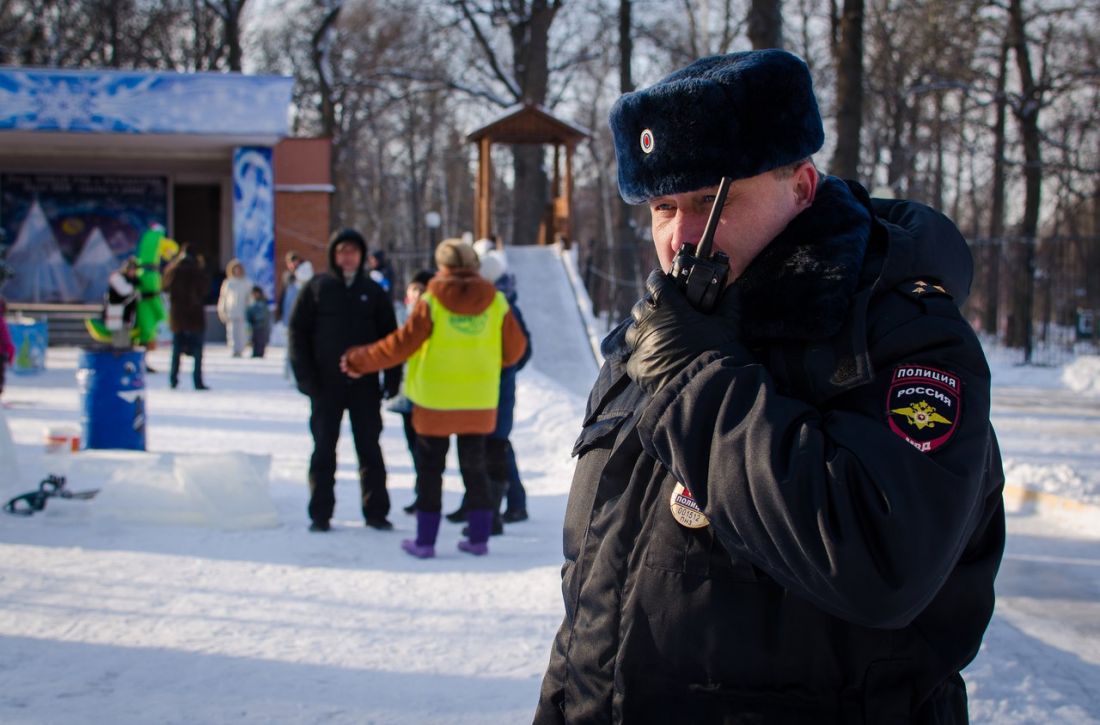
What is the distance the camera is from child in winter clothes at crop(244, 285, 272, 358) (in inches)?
725

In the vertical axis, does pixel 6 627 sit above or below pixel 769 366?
below

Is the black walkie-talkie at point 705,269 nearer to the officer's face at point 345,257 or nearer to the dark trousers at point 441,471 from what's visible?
the dark trousers at point 441,471

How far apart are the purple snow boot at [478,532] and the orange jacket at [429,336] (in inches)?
18.9

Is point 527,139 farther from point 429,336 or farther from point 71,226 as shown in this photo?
point 429,336

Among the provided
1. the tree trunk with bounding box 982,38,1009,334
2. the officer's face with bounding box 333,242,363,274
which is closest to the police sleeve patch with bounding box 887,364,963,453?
the officer's face with bounding box 333,242,363,274

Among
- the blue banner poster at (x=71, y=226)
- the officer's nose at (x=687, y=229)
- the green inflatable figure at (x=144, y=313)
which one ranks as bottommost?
the green inflatable figure at (x=144, y=313)

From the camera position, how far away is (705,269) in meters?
1.48

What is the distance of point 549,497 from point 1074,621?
385cm

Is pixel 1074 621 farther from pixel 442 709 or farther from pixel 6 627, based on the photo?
pixel 6 627

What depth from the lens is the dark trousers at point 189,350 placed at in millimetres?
13312

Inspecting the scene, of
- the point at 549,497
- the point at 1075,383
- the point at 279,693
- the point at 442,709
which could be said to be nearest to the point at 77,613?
the point at 279,693

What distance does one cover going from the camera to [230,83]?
74.2 feet

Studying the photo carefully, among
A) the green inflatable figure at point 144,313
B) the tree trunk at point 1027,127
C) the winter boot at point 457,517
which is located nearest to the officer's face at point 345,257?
the winter boot at point 457,517

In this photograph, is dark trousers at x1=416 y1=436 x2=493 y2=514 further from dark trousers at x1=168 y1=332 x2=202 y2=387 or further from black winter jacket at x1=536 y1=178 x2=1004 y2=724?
dark trousers at x1=168 y1=332 x2=202 y2=387
